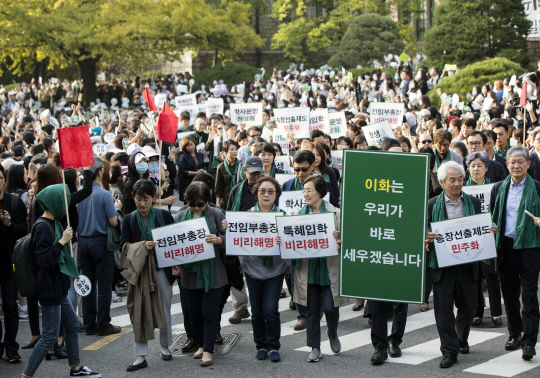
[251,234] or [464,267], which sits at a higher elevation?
[251,234]

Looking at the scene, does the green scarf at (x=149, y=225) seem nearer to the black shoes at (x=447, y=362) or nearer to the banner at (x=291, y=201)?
the banner at (x=291, y=201)

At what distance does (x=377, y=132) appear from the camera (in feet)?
38.6

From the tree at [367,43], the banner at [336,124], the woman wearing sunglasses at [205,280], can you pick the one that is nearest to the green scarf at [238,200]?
the woman wearing sunglasses at [205,280]

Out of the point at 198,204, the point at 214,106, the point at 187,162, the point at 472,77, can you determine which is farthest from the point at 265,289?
the point at 472,77

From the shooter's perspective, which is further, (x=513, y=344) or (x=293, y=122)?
(x=293, y=122)

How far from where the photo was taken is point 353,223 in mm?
6277

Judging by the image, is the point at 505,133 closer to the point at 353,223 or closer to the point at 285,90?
the point at 353,223

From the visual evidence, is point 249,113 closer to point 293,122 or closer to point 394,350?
point 293,122

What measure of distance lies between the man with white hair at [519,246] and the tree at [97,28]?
25.4 m

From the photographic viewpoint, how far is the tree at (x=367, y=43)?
122ft

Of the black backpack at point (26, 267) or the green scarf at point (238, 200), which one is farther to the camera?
the green scarf at point (238, 200)

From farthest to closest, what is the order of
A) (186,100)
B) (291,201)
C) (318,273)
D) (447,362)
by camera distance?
(186,100) → (291,201) → (318,273) → (447,362)

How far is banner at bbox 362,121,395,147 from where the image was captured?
38.3 feet

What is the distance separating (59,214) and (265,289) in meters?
2.05
